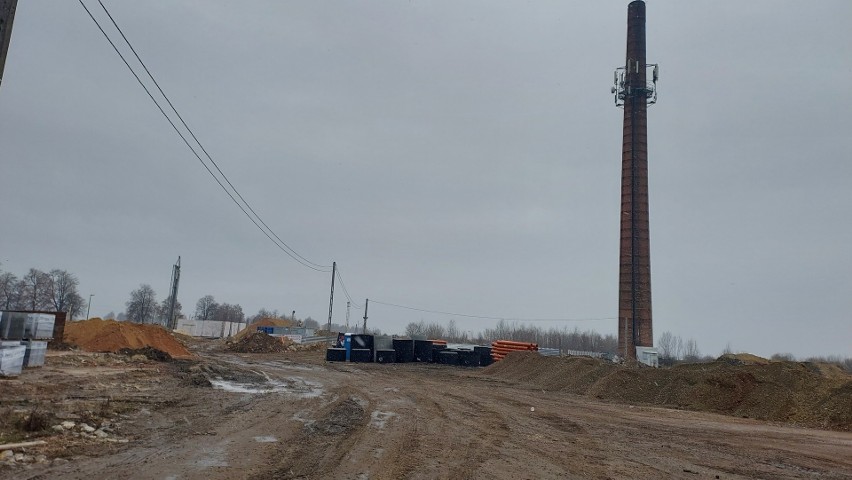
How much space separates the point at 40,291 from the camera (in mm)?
100312

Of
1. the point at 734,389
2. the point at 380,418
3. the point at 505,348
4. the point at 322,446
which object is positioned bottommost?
the point at 380,418

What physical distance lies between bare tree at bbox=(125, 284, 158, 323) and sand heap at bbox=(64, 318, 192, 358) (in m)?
90.0

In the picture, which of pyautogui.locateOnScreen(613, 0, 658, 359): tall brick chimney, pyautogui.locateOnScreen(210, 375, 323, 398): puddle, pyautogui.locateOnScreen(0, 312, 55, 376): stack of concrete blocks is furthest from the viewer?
pyautogui.locateOnScreen(613, 0, 658, 359): tall brick chimney

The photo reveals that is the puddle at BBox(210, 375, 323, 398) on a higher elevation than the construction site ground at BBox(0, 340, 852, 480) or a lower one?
lower

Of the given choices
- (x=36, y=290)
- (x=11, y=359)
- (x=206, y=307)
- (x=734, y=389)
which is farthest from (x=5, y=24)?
(x=206, y=307)

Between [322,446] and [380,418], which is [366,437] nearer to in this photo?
[322,446]

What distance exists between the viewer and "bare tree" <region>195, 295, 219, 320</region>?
149 metres

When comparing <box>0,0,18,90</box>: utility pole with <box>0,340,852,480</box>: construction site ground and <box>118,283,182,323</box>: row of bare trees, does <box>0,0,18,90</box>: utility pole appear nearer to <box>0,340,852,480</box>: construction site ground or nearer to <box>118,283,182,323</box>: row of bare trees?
<box>0,340,852,480</box>: construction site ground

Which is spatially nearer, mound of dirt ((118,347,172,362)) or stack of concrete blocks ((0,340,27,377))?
stack of concrete blocks ((0,340,27,377))

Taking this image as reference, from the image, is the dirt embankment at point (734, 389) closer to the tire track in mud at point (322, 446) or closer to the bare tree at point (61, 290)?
the tire track in mud at point (322, 446)

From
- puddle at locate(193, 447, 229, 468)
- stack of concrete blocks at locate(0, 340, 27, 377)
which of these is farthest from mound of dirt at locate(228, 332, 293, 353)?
puddle at locate(193, 447, 229, 468)

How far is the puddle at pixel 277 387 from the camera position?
1591 cm

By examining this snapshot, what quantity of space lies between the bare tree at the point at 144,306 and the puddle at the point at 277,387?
110 meters

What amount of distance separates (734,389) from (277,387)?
15.5m
